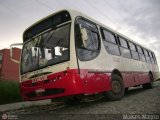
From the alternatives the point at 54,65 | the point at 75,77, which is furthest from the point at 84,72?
the point at 54,65

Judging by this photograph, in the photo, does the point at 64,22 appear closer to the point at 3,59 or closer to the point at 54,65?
the point at 54,65

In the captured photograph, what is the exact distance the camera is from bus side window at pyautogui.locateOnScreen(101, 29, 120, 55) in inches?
341

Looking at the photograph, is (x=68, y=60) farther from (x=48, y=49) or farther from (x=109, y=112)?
(x=109, y=112)

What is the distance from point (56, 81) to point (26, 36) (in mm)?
2639

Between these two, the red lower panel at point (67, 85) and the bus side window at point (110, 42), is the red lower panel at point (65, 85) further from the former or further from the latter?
the bus side window at point (110, 42)

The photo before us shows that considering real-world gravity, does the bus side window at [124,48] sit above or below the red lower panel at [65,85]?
above

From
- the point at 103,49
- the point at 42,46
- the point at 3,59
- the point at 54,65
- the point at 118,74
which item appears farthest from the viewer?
the point at 3,59

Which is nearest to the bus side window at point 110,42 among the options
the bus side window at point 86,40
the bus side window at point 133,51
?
the bus side window at point 86,40

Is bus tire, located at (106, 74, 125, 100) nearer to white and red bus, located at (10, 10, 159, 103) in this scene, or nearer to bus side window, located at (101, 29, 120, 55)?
white and red bus, located at (10, 10, 159, 103)

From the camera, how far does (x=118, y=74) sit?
9.09 meters

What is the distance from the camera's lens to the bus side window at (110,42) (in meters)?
8.67

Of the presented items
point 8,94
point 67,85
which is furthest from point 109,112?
point 8,94

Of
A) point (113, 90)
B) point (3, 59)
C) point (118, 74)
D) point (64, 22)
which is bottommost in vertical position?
point (113, 90)

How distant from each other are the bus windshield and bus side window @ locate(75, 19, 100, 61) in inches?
12.1
